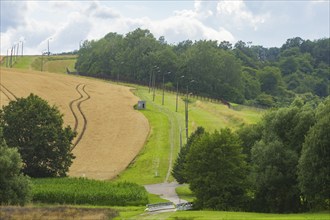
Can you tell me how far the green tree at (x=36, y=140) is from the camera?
73.1 meters

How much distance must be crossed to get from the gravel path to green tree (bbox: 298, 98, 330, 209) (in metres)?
19.6

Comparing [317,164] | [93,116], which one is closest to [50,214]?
[317,164]

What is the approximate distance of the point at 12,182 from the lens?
50281 millimetres

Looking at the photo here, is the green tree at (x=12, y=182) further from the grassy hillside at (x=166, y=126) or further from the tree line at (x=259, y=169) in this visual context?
the grassy hillside at (x=166, y=126)

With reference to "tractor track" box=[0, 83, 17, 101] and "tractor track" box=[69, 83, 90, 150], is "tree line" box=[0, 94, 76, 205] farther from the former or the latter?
"tractor track" box=[0, 83, 17, 101]

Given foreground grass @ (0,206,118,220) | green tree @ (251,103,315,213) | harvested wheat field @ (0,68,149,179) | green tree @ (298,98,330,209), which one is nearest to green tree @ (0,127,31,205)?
foreground grass @ (0,206,118,220)

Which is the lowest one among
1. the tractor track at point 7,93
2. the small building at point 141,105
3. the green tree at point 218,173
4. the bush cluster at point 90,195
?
the bush cluster at point 90,195

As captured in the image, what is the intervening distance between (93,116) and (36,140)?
43.0 m

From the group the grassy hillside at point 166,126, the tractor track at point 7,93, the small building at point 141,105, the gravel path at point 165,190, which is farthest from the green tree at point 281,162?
the tractor track at point 7,93

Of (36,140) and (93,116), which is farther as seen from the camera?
(93,116)

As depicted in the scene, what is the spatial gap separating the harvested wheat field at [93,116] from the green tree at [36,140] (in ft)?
22.3

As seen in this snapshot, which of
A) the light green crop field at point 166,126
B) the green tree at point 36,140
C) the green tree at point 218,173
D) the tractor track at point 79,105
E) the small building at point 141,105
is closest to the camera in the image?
the green tree at point 218,173

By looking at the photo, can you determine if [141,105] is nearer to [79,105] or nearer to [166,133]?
[79,105]

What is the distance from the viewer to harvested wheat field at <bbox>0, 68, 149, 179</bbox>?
88.0m
